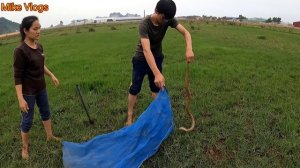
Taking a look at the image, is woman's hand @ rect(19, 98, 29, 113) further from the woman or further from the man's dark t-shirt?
the man's dark t-shirt

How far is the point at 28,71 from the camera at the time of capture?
414cm

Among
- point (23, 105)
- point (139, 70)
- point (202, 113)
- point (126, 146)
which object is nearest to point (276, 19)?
point (202, 113)

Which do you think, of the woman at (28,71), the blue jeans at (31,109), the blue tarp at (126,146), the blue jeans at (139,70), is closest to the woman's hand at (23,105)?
the woman at (28,71)

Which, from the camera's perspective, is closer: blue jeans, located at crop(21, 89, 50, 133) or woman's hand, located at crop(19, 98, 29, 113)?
woman's hand, located at crop(19, 98, 29, 113)

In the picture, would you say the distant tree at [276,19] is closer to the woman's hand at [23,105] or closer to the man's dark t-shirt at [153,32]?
the man's dark t-shirt at [153,32]

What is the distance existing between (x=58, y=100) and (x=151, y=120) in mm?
3052

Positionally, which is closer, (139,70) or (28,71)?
(28,71)

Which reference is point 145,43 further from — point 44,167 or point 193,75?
point 193,75

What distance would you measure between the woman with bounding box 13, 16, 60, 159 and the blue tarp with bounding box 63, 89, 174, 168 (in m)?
0.68

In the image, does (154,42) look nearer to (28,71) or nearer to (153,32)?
(153,32)

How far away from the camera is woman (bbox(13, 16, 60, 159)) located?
13.1 ft

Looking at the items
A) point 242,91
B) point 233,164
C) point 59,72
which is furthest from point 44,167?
point 59,72

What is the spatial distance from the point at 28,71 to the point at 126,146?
4.76 feet

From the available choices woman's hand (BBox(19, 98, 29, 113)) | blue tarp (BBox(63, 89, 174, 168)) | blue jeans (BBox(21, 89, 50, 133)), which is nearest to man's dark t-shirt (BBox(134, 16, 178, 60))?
blue tarp (BBox(63, 89, 174, 168))
